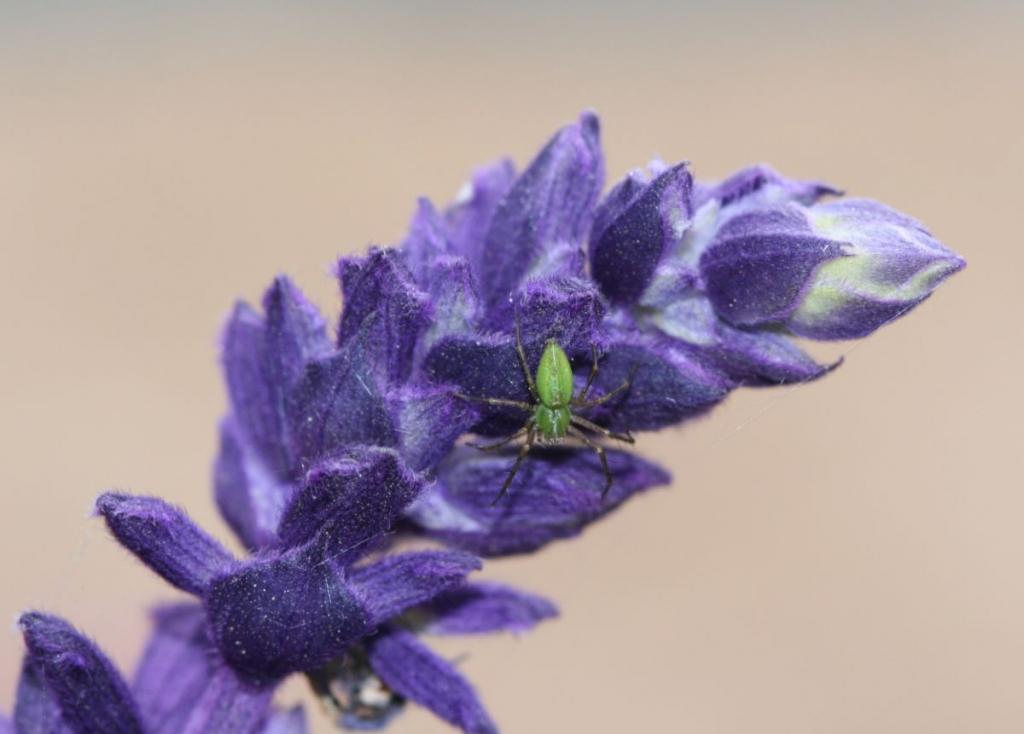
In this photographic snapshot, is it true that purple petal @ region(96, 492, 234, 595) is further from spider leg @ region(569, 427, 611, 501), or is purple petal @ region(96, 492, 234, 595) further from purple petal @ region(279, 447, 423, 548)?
spider leg @ region(569, 427, 611, 501)

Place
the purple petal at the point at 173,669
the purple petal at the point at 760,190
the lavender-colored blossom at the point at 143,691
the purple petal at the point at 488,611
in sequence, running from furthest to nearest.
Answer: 1. the purple petal at the point at 488,611
2. the purple petal at the point at 173,669
3. the purple petal at the point at 760,190
4. the lavender-colored blossom at the point at 143,691

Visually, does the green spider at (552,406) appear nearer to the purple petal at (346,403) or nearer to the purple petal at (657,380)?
the purple petal at (657,380)

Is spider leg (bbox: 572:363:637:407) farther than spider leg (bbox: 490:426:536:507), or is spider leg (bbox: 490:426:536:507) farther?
spider leg (bbox: 490:426:536:507)

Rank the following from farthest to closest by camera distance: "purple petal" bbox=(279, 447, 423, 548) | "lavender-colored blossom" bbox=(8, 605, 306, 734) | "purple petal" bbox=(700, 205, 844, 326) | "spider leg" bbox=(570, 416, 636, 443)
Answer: "spider leg" bbox=(570, 416, 636, 443), "lavender-colored blossom" bbox=(8, 605, 306, 734), "purple petal" bbox=(700, 205, 844, 326), "purple petal" bbox=(279, 447, 423, 548)

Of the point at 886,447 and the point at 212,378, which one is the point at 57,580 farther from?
the point at 886,447

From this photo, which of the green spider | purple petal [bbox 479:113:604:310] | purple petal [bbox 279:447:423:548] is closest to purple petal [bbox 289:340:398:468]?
purple petal [bbox 279:447:423:548]

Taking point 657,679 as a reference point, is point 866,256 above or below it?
above

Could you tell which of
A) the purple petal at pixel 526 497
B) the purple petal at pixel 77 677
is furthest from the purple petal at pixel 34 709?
the purple petal at pixel 526 497

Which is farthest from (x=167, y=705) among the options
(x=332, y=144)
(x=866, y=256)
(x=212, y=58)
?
(x=212, y=58)
